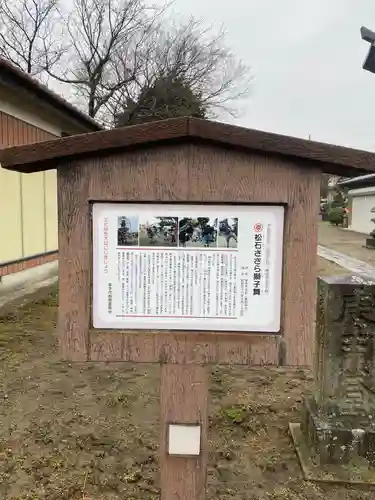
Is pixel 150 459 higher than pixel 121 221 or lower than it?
lower

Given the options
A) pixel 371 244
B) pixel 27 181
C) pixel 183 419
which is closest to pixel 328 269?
pixel 371 244

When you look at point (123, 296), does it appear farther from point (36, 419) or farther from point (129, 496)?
point (36, 419)

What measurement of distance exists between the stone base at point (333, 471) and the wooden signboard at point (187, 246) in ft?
5.05

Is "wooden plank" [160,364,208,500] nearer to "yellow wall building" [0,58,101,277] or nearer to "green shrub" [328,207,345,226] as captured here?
"yellow wall building" [0,58,101,277]

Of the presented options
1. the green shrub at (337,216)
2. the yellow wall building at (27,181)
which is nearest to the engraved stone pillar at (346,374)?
the yellow wall building at (27,181)

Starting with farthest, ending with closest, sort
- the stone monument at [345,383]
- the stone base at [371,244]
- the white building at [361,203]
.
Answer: the white building at [361,203]
the stone base at [371,244]
the stone monument at [345,383]

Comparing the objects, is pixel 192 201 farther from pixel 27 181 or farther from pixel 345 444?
pixel 27 181

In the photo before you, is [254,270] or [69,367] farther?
[69,367]

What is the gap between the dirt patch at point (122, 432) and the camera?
114 inches

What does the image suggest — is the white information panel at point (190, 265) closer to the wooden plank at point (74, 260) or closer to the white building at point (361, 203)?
the wooden plank at point (74, 260)

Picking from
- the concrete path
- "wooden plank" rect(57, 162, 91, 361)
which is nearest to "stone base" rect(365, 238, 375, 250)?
the concrete path

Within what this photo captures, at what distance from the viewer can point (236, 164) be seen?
6.27ft

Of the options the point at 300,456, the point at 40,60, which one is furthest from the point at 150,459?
the point at 40,60

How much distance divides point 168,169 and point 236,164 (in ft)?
0.92
